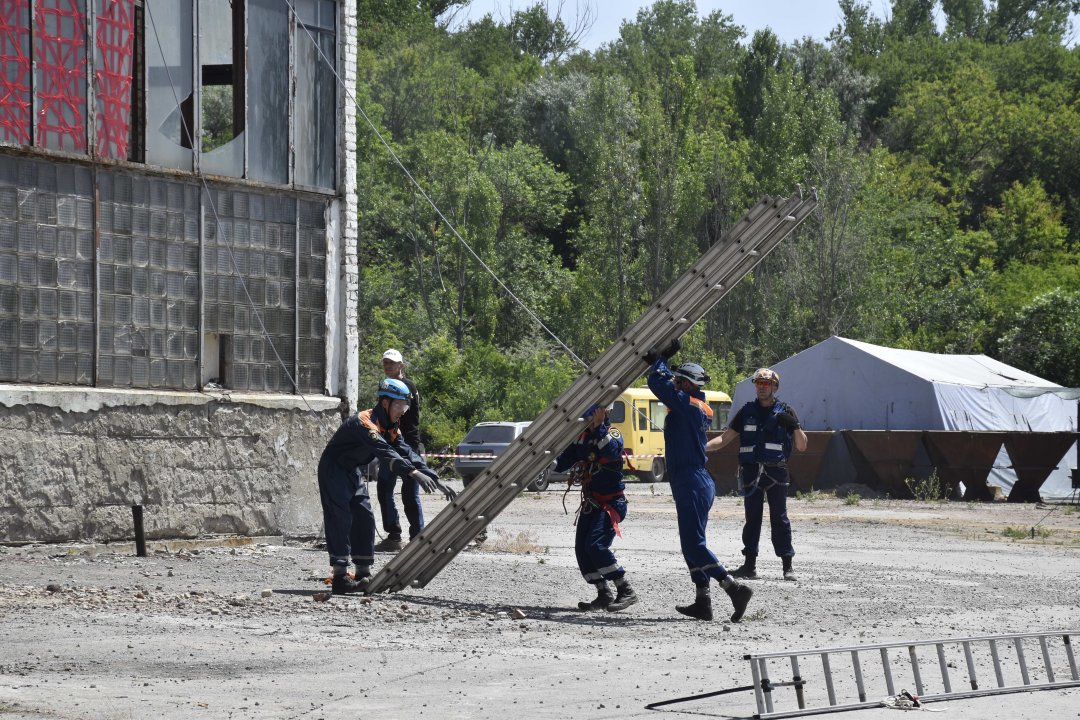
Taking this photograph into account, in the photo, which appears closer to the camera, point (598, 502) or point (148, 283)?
point (598, 502)

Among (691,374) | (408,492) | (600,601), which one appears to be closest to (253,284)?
(408,492)

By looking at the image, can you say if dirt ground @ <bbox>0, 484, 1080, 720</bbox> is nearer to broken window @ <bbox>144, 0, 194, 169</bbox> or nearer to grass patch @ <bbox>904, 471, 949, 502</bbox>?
broken window @ <bbox>144, 0, 194, 169</bbox>

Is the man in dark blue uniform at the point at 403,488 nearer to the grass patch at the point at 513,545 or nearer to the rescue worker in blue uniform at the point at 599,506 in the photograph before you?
the grass patch at the point at 513,545

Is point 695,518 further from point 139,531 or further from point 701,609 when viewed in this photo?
point 139,531

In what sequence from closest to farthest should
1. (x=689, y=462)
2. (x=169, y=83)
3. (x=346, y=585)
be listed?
(x=689, y=462) → (x=346, y=585) → (x=169, y=83)

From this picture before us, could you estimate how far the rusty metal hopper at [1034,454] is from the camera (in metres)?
29.8

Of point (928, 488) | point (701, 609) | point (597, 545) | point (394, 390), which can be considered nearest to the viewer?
point (701, 609)

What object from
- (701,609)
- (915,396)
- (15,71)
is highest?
(15,71)

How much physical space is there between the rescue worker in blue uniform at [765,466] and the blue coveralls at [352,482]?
3.48 meters

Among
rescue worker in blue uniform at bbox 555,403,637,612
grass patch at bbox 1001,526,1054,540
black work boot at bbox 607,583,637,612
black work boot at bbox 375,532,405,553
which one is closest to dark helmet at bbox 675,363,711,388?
rescue worker in blue uniform at bbox 555,403,637,612

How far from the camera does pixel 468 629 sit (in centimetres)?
1003

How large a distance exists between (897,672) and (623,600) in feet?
10.4

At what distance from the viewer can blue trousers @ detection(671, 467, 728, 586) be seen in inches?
425

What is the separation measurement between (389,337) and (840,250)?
16.3 metres
